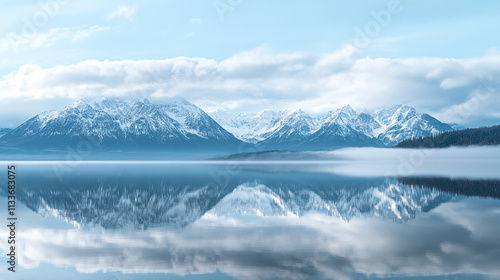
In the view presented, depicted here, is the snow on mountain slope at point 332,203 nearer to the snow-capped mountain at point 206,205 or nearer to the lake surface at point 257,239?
the snow-capped mountain at point 206,205

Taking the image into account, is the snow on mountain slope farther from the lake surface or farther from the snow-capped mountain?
the lake surface

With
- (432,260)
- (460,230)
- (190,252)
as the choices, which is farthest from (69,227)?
(460,230)

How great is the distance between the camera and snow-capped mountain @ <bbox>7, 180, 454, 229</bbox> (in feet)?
168

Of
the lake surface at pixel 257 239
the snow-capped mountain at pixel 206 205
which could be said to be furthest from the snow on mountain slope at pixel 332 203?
the lake surface at pixel 257 239

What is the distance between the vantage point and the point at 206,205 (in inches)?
2507

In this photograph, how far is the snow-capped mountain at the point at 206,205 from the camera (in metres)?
51.2

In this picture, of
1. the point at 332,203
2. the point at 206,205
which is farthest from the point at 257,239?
the point at 332,203

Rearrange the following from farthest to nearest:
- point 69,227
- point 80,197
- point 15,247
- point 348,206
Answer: point 80,197
point 348,206
point 69,227
point 15,247

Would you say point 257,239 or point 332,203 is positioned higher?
point 257,239

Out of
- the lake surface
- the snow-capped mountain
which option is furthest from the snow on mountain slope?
the lake surface

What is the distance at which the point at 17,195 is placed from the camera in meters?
78.6

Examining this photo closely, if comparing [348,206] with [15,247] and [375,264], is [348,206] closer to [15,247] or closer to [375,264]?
[375,264]

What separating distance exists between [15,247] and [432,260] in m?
29.9

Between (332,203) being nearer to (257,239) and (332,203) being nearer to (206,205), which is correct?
(206,205)
